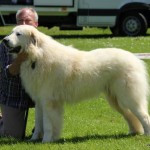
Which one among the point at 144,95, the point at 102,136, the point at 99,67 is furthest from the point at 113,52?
the point at 102,136

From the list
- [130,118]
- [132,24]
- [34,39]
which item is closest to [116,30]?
[132,24]

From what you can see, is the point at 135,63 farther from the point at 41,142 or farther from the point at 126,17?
the point at 126,17

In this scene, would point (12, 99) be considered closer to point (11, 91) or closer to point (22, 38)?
point (11, 91)

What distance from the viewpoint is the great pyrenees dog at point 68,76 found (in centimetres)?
614

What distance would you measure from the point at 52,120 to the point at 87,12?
14.2 meters

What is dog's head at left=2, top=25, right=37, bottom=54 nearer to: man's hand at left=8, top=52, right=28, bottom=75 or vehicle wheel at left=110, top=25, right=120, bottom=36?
man's hand at left=8, top=52, right=28, bottom=75

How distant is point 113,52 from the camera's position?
6.39 metres

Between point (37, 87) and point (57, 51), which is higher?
point (57, 51)

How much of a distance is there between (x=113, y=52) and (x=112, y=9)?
45.7ft

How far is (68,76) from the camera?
244 inches

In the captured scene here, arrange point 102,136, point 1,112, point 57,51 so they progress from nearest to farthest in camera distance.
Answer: point 57,51 → point 102,136 → point 1,112

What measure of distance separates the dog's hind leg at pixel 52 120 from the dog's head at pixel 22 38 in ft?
2.51

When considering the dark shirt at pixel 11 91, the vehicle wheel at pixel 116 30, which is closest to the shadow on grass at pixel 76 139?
the dark shirt at pixel 11 91

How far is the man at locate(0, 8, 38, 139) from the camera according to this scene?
6.65m
